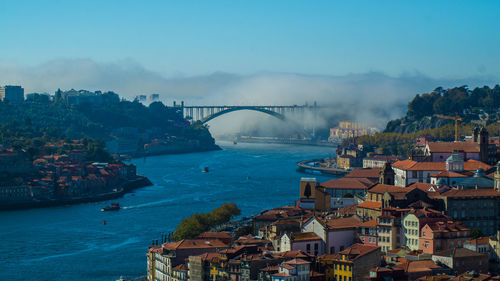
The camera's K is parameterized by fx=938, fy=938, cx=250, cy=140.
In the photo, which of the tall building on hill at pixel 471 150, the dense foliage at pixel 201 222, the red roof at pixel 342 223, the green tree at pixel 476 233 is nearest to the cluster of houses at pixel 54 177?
the dense foliage at pixel 201 222

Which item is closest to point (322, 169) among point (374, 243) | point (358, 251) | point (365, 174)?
point (365, 174)

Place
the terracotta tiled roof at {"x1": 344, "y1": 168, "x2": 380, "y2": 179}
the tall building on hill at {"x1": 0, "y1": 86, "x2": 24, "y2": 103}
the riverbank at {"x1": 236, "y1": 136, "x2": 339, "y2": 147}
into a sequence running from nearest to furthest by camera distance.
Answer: the terracotta tiled roof at {"x1": 344, "y1": 168, "x2": 380, "y2": 179} → the tall building on hill at {"x1": 0, "y1": 86, "x2": 24, "y2": 103} → the riverbank at {"x1": 236, "y1": 136, "x2": 339, "y2": 147}

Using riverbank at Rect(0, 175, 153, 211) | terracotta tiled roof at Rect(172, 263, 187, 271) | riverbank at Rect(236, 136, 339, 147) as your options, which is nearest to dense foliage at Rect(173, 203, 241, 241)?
terracotta tiled roof at Rect(172, 263, 187, 271)

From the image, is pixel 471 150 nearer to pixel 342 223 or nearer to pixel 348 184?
pixel 348 184

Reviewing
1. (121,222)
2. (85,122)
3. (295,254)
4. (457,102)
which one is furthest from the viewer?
(85,122)

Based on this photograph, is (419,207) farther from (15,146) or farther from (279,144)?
(279,144)

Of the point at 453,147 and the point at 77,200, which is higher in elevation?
the point at 453,147

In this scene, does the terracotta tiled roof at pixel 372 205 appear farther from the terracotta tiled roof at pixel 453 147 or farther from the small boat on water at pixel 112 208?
the small boat on water at pixel 112 208

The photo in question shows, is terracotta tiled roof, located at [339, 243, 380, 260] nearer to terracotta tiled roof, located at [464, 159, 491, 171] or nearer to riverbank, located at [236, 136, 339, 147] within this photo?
terracotta tiled roof, located at [464, 159, 491, 171]
